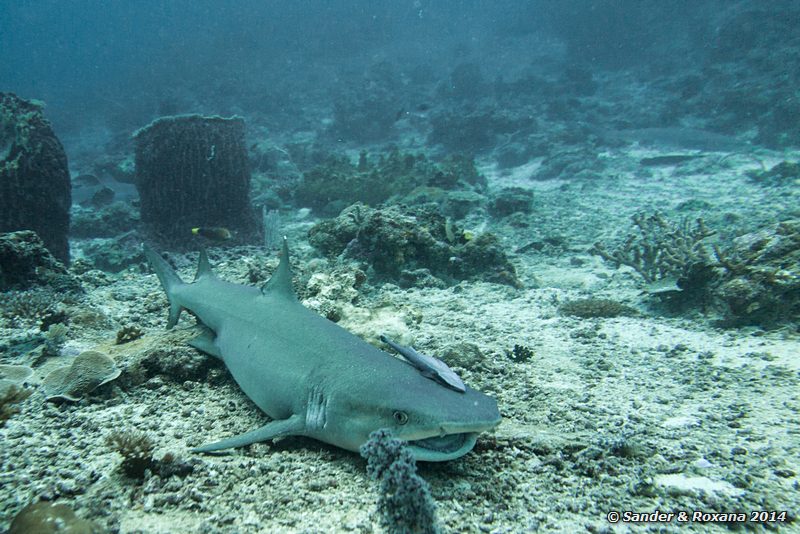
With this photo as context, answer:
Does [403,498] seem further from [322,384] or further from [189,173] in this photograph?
[189,173]

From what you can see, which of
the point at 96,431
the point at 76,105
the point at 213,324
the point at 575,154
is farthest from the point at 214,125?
the point at 76,105

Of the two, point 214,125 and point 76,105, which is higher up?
point 76,105

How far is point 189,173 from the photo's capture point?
34.1 ft

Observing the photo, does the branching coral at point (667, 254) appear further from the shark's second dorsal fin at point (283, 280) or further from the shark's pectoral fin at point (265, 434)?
the shark's pectoral fin at point (265, 434)

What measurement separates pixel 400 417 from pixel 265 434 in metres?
0.98

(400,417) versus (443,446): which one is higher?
(400,417)

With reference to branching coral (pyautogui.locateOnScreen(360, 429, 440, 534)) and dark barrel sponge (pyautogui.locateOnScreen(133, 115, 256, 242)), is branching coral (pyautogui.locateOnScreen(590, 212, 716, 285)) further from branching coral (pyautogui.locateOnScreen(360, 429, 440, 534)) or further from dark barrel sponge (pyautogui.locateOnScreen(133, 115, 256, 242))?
dark barrel sponge (pyautogui.locateOnScreen(133, 115, 256, 242))

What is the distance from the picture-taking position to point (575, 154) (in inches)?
726

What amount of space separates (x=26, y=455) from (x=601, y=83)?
38739 millimetres

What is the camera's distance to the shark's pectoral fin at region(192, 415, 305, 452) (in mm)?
2541

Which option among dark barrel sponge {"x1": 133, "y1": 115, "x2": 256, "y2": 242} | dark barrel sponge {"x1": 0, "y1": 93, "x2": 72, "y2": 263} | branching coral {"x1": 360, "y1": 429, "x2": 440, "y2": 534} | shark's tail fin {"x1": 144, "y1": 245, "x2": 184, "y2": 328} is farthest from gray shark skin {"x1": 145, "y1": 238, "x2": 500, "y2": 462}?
dark barrel sponge {"x1": 133, "y1": 115, "x2": 256, "y2": 242}

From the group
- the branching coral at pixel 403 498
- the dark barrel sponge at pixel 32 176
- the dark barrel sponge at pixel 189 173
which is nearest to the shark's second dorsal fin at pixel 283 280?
the branching coral at pixel 403 498

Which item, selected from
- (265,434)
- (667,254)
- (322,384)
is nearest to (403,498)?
(322,384)

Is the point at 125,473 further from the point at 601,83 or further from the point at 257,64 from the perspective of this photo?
the point at 257,64
